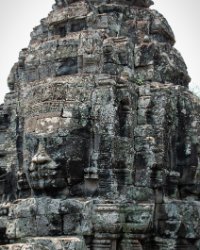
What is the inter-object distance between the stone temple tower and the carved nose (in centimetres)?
2

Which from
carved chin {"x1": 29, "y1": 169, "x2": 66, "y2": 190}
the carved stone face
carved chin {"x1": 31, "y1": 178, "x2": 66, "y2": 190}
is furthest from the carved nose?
carved chin {"x1": 31, "y1": 178, "x2": 66, "y2": 190}

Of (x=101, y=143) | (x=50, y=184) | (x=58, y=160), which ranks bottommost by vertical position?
(x=50, y=184)

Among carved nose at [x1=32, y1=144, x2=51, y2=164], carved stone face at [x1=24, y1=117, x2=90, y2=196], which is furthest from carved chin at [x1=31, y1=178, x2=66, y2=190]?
carved nose at [x1=32, y1=144, x2=51, y2=164]

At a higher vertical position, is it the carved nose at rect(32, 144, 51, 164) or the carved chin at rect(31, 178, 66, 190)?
the carved nose at rect(32, 144, 51, 164)

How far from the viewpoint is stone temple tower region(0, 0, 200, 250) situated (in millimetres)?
11883

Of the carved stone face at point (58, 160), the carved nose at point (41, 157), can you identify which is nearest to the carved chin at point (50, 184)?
the carved stone face at point (58, 160)


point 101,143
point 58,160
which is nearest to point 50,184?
point 58,160

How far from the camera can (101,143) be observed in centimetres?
1213

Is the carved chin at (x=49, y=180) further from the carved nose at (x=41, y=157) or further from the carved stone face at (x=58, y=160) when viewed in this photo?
the carved nose at (x=41, y=157)

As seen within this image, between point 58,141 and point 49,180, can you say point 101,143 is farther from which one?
point 49,180

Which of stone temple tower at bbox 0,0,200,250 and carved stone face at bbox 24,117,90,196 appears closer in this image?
stone temple tower at bbox 0,0,200,250

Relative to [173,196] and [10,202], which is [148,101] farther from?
[10,202]

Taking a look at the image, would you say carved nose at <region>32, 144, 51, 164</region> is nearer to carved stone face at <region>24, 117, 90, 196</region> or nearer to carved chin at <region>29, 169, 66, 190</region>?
carved stone face at <region>24, 117, 90, 196</region>

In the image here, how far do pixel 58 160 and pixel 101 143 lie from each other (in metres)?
0.91
